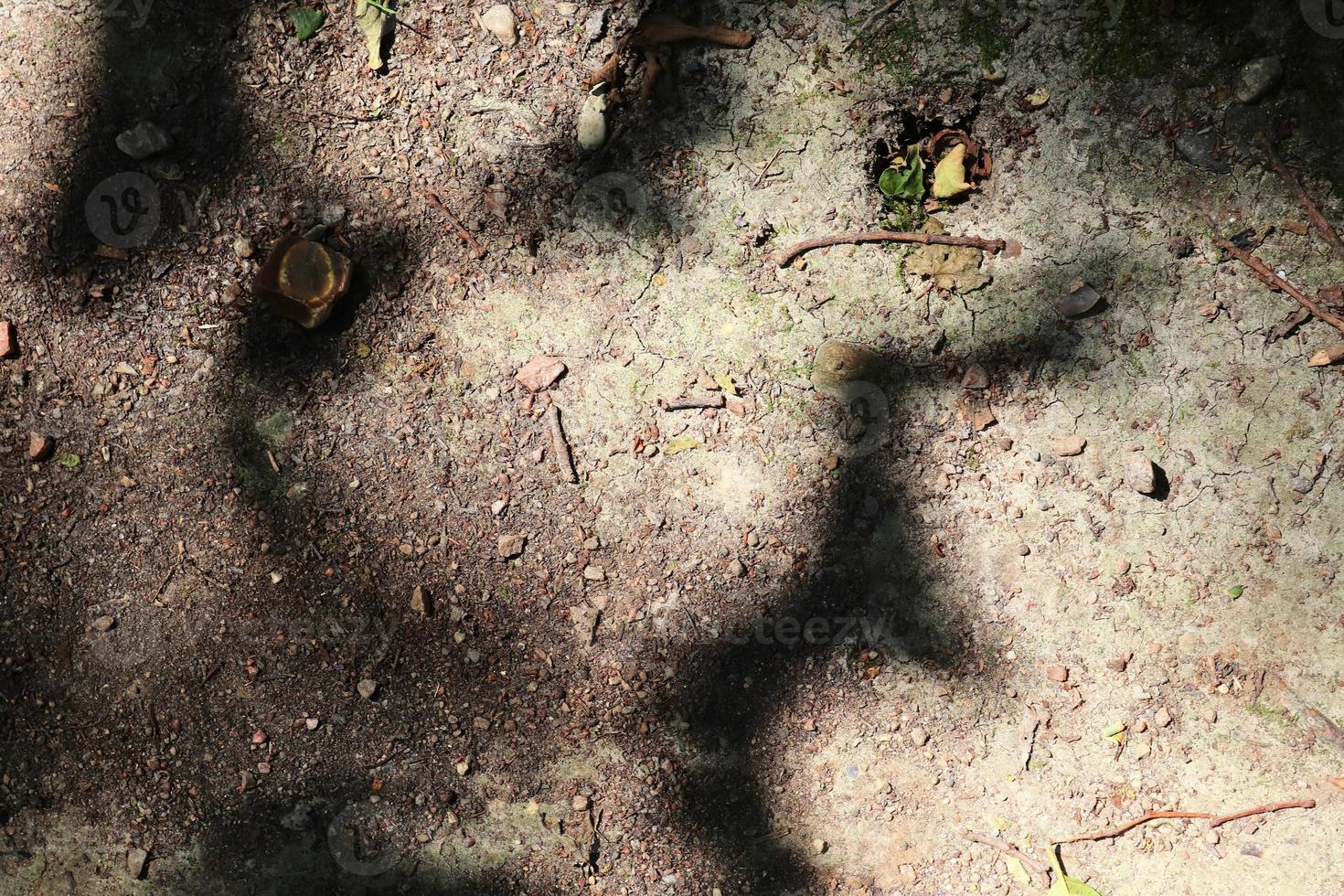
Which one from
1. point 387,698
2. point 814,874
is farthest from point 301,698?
point 814,874

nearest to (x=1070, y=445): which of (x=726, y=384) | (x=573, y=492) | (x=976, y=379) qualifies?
(x=976, y=379)

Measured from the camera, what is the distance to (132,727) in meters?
2.35

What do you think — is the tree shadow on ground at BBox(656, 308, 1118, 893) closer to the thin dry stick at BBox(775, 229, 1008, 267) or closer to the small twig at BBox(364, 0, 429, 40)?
the thin dry stick at BBox(775, 229, 1008, 267)

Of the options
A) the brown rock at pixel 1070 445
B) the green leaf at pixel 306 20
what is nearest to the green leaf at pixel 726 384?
the brown rock at pixel 1070 445

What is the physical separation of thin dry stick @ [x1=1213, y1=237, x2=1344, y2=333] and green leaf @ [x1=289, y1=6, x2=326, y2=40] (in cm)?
255

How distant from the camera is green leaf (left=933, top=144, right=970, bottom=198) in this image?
225 cm

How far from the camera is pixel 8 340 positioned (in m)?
2.31

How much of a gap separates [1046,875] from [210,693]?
2422 mm

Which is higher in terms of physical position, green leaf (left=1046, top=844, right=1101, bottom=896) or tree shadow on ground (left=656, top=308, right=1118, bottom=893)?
tree shadow on ground (left=656, top=308, right=1118, bottom=893)

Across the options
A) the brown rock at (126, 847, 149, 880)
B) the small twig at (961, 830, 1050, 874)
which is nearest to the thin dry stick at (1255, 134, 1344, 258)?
the small twig at (961, 830, 1050, 874)

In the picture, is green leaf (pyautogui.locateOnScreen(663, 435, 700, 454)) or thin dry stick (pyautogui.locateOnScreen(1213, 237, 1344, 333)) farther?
green leaf (pyautogui.locateOnScreen(663, 435, 700, 454))

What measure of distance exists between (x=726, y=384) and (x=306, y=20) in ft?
5.11

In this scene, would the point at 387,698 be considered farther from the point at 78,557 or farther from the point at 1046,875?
the point at 1046,875

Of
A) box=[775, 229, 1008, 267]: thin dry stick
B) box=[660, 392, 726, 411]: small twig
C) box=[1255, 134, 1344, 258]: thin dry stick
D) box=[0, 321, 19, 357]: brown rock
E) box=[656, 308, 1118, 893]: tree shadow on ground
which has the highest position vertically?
box=[1255, 134, 1344, 258]: thin dry stick
